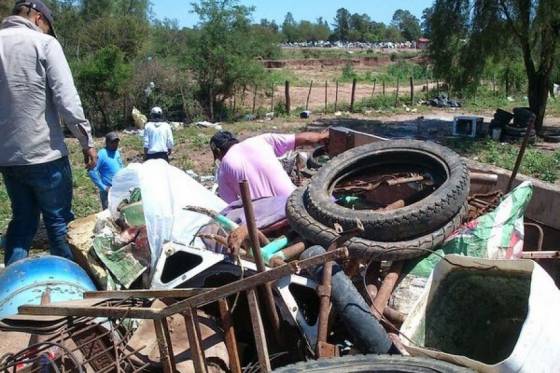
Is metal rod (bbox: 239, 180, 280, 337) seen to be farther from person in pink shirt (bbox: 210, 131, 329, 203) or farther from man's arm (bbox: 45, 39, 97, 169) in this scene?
man's arm (bbox: 45, 39, 97, 169)

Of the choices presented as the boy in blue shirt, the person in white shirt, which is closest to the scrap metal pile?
the boy in blue shirt

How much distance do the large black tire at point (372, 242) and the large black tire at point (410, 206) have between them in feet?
0.19

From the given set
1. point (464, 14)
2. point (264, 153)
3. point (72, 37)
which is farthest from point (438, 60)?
point (72, 37)

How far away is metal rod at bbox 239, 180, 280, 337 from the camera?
2312 mm

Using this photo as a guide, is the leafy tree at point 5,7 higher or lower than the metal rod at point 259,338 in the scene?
higher

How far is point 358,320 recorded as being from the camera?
2.55 m

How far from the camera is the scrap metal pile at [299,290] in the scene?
2.32m

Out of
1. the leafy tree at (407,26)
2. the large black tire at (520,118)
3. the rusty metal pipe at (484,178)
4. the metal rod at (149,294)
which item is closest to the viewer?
the metal rod at (149,294)

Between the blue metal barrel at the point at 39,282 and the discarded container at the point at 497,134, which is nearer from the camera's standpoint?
the blue metal barrel at the point at 39,282

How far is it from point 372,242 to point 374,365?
992 mm

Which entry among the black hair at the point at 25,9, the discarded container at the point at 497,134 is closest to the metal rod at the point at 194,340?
the black hair at the point at 25,9

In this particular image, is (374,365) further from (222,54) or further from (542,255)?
(222,54)

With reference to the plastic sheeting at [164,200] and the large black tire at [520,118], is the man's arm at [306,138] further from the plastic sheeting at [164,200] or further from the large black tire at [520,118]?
the large black tire at [520,118]

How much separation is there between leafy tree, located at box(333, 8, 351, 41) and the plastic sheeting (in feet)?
350
